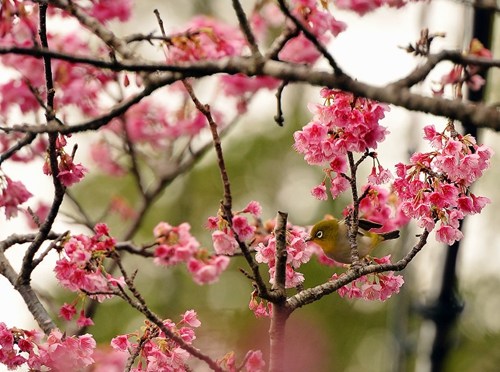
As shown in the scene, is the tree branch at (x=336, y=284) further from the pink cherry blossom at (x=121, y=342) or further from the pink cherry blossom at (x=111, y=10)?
the pink cherry blossom at (x=111, y=10)

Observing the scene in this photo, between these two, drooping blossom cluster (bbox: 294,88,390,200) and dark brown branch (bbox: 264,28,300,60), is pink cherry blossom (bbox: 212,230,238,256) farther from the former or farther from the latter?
dark brown branch (bbox: 264,28,300,60)

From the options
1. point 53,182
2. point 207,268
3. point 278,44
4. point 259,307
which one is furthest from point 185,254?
point 278,44

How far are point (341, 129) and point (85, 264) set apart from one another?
1014 mm

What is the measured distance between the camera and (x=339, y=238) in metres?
3.16

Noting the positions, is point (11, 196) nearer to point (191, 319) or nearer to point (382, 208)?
point (191, 319)

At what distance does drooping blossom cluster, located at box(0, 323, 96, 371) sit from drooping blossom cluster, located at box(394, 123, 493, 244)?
3.76 feet

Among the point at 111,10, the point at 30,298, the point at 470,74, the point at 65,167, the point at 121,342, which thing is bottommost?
the point at 121,342

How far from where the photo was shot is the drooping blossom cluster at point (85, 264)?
2898 mm

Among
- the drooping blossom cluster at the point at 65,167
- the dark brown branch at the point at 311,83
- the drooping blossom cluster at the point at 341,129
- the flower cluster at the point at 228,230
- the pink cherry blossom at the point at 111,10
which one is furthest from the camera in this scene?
the pink cherry blossom at the point at 111,10

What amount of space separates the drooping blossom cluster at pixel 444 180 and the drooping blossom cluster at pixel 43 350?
1146 millimetres

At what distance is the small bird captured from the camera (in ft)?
10.3

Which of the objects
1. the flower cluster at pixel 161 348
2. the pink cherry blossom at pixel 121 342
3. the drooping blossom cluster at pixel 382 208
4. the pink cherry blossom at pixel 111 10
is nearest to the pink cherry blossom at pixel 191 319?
the flower cluster at pixel 161 348

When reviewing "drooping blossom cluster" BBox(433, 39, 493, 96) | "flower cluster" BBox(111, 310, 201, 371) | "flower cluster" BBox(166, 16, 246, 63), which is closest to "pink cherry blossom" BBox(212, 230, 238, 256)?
"flower cluster" BBox(111, 310, 201, 371)

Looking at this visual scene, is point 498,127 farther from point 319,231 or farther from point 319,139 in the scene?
point 319,231
